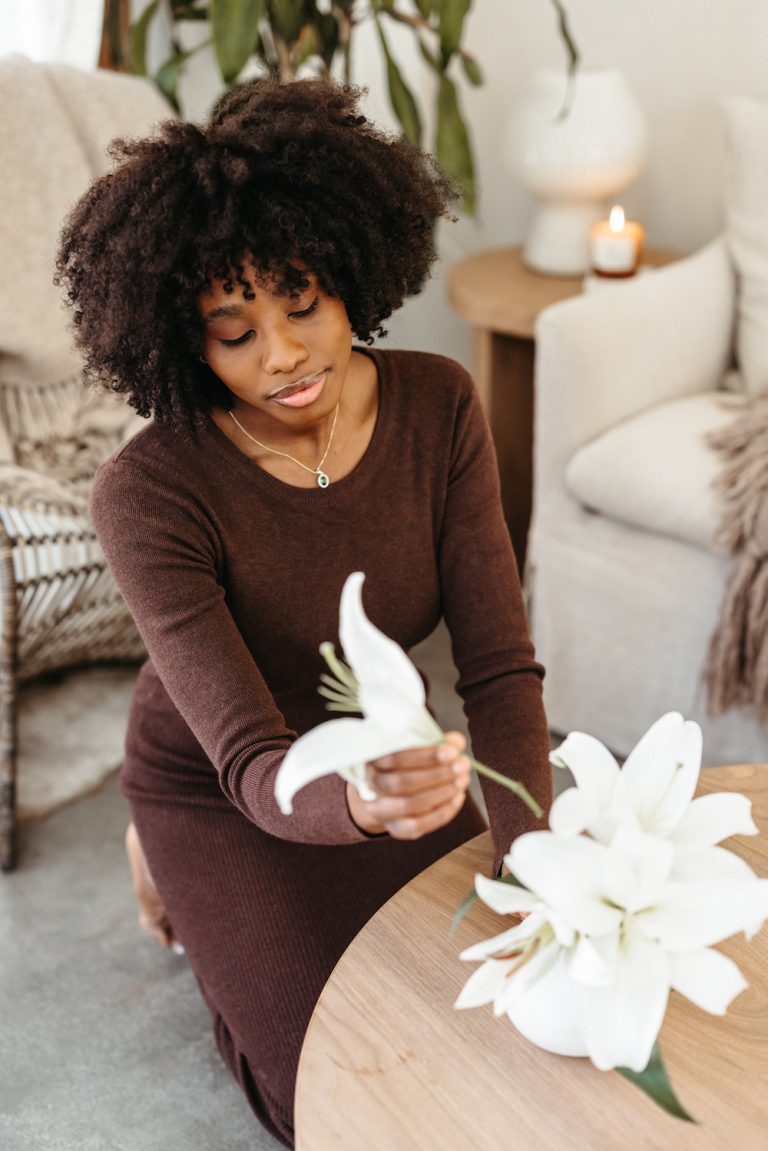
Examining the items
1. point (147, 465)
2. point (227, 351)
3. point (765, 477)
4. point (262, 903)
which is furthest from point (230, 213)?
point (765, 477)

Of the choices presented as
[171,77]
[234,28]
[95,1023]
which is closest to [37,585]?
[95,1023]

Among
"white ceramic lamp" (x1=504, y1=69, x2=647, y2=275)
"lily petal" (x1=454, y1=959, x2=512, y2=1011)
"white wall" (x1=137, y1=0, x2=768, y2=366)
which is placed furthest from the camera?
"white wall" (x1=137, y1=0, x2=768, y2=366)

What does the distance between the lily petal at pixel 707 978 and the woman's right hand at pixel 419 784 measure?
150 millimetres

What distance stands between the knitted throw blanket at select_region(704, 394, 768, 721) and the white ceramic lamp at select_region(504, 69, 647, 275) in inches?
25.1

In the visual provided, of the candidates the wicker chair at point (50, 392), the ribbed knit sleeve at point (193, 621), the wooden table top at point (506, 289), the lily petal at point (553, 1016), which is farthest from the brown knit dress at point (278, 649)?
the wooden table top at point (506, 289)

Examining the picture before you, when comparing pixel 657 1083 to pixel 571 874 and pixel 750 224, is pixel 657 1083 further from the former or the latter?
pixel 750 224

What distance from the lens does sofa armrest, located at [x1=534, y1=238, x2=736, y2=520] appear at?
5.61 feet

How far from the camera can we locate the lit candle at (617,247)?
201 cm

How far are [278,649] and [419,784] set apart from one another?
48 centimetres

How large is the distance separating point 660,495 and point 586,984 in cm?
109

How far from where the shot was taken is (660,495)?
1648 millimetres

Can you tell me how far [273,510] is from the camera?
1.09 meters

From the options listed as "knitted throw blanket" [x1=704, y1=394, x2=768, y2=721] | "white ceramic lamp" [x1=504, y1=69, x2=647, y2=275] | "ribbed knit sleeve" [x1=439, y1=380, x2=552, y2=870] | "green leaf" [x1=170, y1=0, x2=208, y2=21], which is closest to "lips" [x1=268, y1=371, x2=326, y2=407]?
"ribbed knit sleeve" [x1=439, y1=380, x2=552, y2=870]

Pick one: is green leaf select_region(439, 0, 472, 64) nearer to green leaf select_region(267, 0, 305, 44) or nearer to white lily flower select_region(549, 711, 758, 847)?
green leaf select_region(267, 0, 305, 44)
